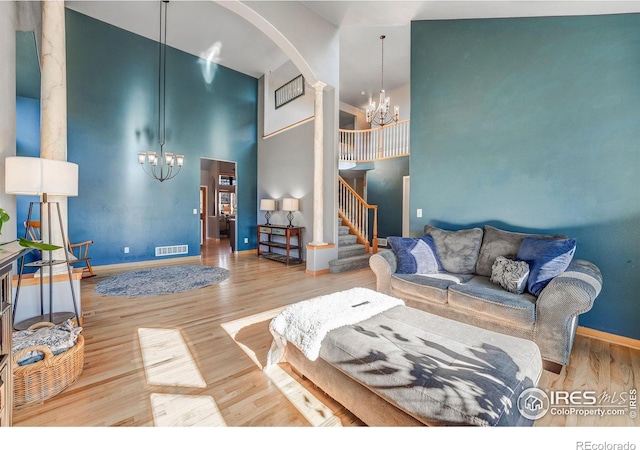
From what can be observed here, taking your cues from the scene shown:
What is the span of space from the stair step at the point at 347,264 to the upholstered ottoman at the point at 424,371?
311 cm

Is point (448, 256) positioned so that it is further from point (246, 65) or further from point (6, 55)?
point (246, 65)

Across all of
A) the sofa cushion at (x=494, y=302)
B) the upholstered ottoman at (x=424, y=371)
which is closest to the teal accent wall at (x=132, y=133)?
the upholstered ottoman at (x=424, y=371)

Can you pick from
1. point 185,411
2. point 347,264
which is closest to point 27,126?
point 185,411

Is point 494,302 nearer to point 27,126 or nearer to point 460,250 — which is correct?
point 460,250

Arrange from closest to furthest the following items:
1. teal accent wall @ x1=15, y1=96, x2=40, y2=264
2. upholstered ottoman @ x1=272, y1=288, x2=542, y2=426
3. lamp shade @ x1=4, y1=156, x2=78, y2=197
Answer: upholstered ottoman @ x1=272, y1=288, x2=542, y2=426, lamp shade @ x1=4, y1=156, x2=78, y2=197, teal accent wall @ x1=15, y1=96, x2=40, y2=264

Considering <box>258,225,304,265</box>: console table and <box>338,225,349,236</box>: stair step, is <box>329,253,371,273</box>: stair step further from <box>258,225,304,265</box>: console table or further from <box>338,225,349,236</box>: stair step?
<box>258,225,304,265</box>: console table

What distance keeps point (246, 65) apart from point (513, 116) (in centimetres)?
579

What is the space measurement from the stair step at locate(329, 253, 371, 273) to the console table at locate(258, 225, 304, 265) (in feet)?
3.44

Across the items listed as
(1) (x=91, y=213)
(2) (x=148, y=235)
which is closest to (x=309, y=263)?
(2) (x=148, y=235)

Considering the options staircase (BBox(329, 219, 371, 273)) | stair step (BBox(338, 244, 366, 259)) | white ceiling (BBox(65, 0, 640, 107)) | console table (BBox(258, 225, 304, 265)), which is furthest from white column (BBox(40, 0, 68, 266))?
stair step (BBox(338, 244, 366, 259))

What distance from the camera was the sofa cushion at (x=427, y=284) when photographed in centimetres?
258

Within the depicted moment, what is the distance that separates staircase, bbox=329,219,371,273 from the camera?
495 centimetres

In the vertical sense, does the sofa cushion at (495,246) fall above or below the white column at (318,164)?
below

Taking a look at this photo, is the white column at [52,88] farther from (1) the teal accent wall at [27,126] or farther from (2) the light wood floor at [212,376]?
(1) the teal accent wall at [27,126]
